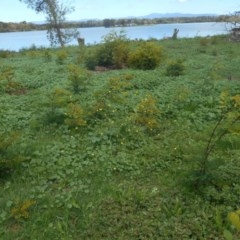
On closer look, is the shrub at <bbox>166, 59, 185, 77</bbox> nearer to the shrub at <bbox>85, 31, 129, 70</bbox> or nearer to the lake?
the shrub at <bbox>85, 31, 129, 70</bbox>

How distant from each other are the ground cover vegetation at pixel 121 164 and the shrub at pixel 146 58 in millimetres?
3011

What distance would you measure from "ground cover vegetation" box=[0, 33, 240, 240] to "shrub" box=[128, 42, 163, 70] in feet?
9.88

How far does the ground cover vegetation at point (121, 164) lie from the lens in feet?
9.86

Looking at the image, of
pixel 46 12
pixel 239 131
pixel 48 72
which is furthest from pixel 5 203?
pixel 46 12

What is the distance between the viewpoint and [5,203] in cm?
336

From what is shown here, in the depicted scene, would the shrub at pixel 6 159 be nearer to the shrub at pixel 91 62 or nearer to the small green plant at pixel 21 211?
the small green plant at pixel 21 211

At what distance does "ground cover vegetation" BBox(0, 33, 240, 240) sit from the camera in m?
3.00

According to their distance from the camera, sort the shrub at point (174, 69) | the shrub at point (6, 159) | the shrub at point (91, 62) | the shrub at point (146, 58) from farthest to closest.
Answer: the shrub at point (91, 62) < the shrub at point (146, 58) < the shrub at point (174, 69) < the shrub at point (6, 159)

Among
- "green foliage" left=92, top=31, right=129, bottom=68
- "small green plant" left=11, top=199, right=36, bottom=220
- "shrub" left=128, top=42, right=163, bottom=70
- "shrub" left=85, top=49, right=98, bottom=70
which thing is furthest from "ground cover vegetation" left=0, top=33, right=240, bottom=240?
"green foliage" left=92, top=31, right=129, bottom=68

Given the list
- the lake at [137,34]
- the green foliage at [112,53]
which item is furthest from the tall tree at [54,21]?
the green foliage at [112,53]

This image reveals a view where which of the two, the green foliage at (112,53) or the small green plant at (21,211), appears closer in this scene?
the small green plant at (21,211)

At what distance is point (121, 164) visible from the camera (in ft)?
13.3

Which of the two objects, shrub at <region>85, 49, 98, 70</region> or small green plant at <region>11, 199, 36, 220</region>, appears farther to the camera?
shrub at <region>85, 49, 98, 70</region>

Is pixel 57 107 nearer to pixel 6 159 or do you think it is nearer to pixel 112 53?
pixel 6 159
